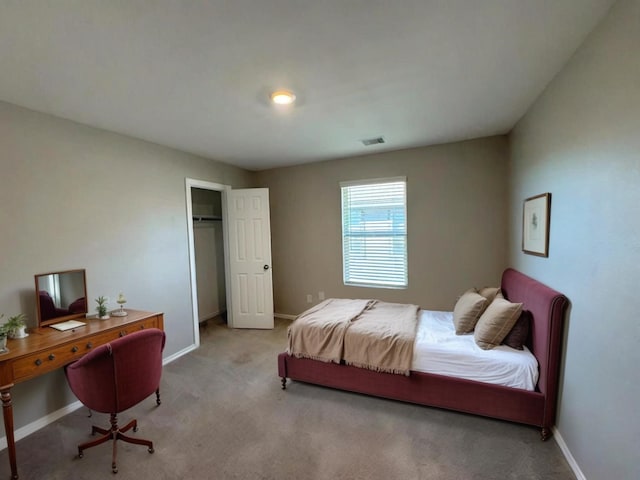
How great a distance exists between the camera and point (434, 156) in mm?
3795

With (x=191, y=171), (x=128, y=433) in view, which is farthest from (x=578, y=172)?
(x=191, y=171)

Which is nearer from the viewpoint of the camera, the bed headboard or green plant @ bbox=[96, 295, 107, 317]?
the bed headboard

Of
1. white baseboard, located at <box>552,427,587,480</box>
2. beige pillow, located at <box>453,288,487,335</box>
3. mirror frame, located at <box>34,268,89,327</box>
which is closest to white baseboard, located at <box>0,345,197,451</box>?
mirror frame, located at <box>34,268,89,327</box>

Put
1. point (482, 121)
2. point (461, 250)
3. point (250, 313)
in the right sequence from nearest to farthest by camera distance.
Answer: point (482, 121)
point (461, 250)
point (250, 313)

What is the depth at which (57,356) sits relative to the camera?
2004mm

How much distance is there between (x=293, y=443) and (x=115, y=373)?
128 centimetres

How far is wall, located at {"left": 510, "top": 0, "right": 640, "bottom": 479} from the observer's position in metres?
1.28

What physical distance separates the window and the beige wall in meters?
0.10

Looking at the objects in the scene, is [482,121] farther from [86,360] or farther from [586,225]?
[86,360]

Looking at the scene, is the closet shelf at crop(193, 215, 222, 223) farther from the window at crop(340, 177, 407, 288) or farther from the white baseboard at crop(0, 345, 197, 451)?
the white baseboard at crop(0, 345, 197, 451)

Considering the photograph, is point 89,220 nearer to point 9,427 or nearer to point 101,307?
point 101,307

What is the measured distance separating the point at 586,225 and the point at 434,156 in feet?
7.82

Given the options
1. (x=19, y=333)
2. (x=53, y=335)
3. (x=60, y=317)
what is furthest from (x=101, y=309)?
(x=19, y=333)

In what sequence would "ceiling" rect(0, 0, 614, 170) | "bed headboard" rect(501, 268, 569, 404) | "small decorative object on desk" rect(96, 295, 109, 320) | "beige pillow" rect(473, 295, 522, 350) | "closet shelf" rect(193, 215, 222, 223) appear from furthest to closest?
"closet shelf" rect(193, 215, 222, 223), "small decorative object on desk" rect(96, 295, 109, 320), "beige pillow" rect(473, 295, 522, 350), "bed headboard" rect(501, 268, 569, 404), "ceiling" rect(0, 0, 614, 170)
